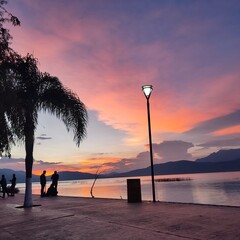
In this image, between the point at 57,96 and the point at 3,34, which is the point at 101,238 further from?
the point at 57,96

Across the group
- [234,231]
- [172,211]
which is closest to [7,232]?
[172,211]

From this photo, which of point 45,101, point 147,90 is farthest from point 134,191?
point 45,101

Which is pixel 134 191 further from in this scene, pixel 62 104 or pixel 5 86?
pixel 5 86

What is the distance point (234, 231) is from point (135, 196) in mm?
8823

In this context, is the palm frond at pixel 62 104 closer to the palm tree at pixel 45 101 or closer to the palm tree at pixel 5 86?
the palm tree at pixel 45 101

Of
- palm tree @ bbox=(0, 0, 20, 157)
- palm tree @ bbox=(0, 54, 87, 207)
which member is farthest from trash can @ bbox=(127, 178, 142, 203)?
palm tree @ bbox=(0, 0, 20, 157)

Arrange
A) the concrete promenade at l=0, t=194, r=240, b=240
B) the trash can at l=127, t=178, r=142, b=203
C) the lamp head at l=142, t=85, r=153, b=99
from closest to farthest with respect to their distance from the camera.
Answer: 1. the concrete promenade at l=0, t=194, r=240, b=240
2. the trash can at l=127, t=178, r=142, b=203
3. the lamp head at l=142, t=85, r=153, b=99

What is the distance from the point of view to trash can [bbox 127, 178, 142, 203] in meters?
16.4

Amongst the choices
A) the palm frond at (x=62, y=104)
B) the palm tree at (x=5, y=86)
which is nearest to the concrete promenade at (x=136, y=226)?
the palm tree at (x=5, y=86)

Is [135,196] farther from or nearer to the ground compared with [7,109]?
nearer to the ground

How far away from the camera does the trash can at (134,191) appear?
16406mm

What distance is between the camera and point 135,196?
1642 cm

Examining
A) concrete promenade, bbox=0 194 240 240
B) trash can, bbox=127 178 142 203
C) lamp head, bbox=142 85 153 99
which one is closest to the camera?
concrete promenade, bbox=0 194 240 240

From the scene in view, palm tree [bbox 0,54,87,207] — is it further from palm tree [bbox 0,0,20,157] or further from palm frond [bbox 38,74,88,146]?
palm tree [bbox 0,0,20,157]
